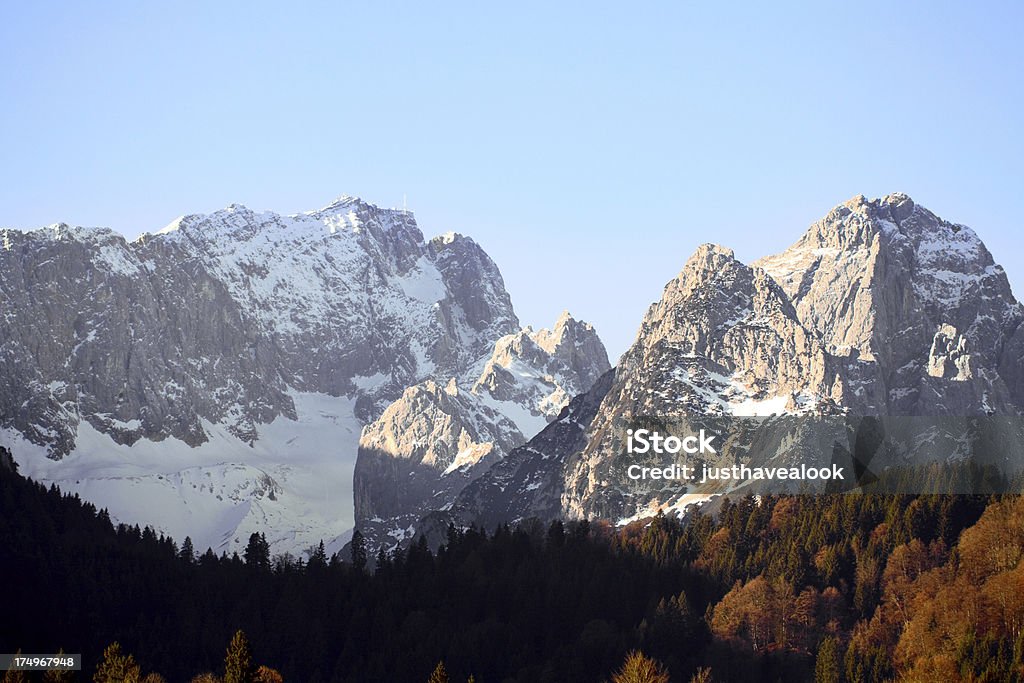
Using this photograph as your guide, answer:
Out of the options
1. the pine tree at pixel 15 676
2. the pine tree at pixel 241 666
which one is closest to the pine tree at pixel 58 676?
the pine tree at pixel 15 676

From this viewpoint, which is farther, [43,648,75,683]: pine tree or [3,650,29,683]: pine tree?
[43,648,75,683]: pine tree

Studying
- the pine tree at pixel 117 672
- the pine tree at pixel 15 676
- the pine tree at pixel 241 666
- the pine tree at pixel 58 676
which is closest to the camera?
the pine tree at pixel 241 666

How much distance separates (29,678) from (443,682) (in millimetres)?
47155

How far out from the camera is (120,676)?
190625mm

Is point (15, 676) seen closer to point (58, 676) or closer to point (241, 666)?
point (58, 676)

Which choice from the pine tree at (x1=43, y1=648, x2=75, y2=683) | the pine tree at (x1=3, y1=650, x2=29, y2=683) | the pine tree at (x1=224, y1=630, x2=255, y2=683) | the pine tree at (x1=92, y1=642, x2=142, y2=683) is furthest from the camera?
the pine tree at (x1=92, y1=642, x2=142, y2=683)

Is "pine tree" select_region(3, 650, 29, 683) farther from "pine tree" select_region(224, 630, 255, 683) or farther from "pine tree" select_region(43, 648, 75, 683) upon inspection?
"pine tree" select_region(224, 630, 255, 683)

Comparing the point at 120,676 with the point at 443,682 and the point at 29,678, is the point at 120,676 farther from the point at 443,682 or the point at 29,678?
the point at 443,682

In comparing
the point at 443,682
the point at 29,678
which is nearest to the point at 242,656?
the point at 443,682

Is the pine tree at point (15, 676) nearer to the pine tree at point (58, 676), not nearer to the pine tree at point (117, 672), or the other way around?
the pine tree at point (58, 676)

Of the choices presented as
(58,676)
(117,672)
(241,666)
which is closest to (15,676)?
(58,676)

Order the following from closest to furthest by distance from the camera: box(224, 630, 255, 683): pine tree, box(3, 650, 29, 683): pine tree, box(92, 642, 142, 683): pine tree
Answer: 1. box(224, 630, 255, 683): pine tree
2. box(3, 650, 29, 683): pine tree
3. box(92, 642, 142, 683): pine tree

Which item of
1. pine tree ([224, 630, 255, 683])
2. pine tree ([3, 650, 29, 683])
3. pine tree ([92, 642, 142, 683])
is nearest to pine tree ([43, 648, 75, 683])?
pine tree ([3, 650, 29, 683])

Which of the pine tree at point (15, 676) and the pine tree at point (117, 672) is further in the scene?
the pine tree at point (117, 672)
